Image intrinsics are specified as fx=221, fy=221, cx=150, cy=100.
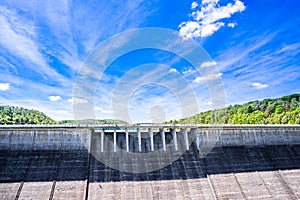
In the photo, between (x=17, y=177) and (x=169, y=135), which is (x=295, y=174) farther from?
(x=17, y=177)

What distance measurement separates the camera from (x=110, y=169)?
22.3 meters

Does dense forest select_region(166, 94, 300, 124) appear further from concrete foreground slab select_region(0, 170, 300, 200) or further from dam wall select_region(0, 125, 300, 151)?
concrete foreground slab select_region(0, 170, 300, 200)

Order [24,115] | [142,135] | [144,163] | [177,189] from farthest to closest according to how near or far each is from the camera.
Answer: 1. [24,115]
2. [142,135]
3. [144,163]
4. [177,189]

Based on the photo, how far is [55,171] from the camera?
2122cm

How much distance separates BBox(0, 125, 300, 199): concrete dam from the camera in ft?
66.5

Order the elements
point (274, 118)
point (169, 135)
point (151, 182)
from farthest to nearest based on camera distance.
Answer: point (274, 118), point (169, 135), point (151, 182)

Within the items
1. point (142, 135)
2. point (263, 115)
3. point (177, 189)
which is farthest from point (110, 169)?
point (263, 115)

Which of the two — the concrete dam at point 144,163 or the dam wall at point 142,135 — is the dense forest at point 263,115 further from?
the concrete dam at point 144,163

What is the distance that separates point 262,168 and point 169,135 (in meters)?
11.0

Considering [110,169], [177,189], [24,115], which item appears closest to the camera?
[177,189]

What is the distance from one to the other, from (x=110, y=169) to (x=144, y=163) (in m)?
3.60

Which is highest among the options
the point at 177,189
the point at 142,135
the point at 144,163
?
A: the point at 142,135

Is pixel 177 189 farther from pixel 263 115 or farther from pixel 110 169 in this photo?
pixel 263 115

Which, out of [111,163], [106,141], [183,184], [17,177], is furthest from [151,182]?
[17,177]
